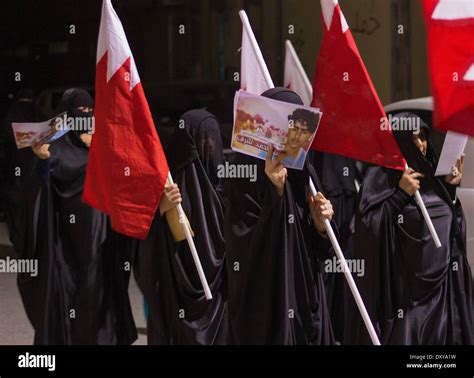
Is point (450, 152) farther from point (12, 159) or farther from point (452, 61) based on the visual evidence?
point (12, 159)

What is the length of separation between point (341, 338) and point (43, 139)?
202cm

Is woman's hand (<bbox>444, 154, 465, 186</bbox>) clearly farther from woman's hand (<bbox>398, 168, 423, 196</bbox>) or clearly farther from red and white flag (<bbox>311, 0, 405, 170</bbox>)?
red and white flag (<bbox>311, 0, 405, 170</bbox>)

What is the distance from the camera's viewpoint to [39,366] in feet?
21.3

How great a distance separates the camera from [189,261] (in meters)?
6.74

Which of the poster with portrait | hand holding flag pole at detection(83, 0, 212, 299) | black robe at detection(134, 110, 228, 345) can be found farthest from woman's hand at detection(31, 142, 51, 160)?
the poster with portrait

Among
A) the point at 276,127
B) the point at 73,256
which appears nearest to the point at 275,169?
the point at 276,127

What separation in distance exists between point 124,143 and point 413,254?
1.57 meters

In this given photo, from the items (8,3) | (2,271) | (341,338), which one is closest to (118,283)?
(341,338)

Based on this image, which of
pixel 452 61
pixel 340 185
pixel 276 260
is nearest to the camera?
pixel 452 61

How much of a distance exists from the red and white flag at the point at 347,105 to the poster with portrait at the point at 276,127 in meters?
0.49

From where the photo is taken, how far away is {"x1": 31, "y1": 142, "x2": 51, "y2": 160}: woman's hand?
6.79 m

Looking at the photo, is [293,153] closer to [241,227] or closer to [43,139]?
[241,227]

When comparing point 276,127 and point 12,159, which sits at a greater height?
point 276,127

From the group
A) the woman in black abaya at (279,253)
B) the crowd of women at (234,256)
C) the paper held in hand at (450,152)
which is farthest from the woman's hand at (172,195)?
the paper held in hand at (450,152)
